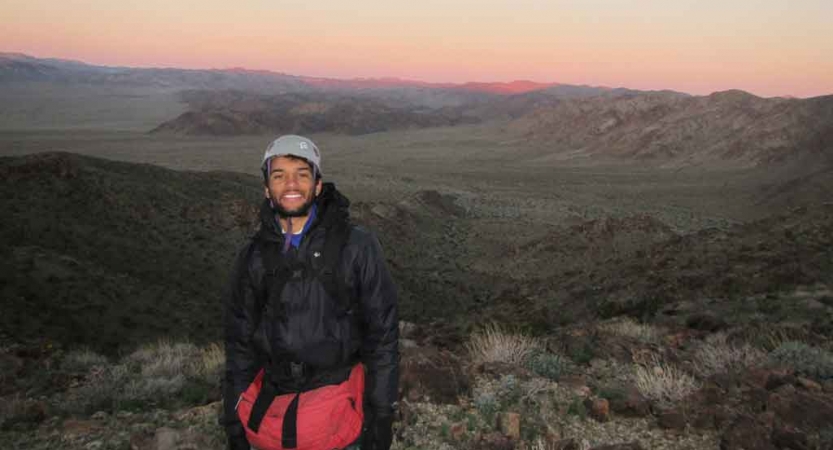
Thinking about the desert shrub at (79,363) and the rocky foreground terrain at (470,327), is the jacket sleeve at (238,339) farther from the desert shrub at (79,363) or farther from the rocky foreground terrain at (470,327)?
A: the desert shrub at (79,363)

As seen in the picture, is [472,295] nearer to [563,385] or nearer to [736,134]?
[563,385]

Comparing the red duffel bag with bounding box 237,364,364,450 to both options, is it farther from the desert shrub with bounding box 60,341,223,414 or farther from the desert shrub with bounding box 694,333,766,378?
the desert shrub with bounding box 694,333,766,378

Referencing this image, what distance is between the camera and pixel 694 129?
227ft

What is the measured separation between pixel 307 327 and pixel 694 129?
7586 centimetres

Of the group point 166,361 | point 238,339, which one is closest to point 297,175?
point 238,339

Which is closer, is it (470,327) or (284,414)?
(284,414)

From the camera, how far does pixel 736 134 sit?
63812mm

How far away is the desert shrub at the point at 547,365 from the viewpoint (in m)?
5.16

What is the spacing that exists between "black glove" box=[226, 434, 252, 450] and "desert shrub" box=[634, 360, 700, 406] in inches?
121

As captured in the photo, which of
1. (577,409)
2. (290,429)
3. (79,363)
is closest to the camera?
(290,429)

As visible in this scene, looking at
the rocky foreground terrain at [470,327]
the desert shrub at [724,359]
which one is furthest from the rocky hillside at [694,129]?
the desert shrub at [724,359]

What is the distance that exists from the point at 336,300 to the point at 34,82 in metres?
217

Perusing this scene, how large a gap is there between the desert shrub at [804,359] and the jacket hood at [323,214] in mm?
4371

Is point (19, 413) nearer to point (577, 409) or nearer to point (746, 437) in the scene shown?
point (577, 409)
